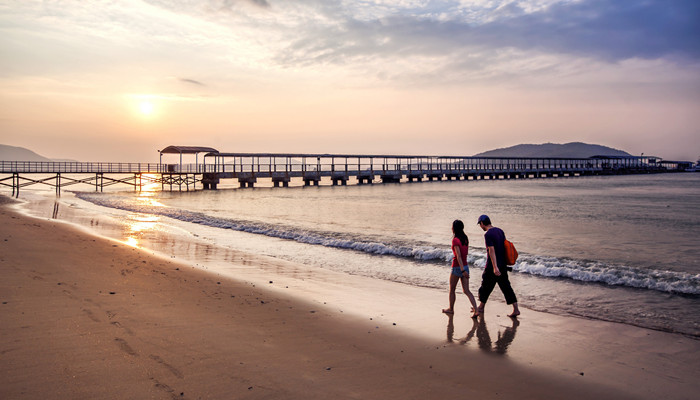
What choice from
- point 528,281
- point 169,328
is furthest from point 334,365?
point 528,281

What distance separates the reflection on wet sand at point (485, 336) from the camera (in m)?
5.53

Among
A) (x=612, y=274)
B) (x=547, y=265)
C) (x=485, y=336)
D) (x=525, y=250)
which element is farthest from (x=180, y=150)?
(x=485, y=336)

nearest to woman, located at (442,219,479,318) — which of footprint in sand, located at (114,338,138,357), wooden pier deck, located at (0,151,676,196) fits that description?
footprint in sand, located at (114,338,138,357)

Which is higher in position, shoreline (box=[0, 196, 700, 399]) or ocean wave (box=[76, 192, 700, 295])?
shoreline (box=[0, 196, 700, 399])

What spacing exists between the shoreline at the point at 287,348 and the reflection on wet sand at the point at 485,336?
0.03 metres

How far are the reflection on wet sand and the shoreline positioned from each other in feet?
0.10

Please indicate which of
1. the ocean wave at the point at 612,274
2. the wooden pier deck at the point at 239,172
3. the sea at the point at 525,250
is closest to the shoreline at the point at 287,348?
the sea at the point at 525,250

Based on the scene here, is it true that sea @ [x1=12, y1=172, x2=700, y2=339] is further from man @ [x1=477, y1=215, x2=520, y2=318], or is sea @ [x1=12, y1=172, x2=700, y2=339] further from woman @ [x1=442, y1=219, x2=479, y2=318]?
woman @ [x1=442, y1=219, x2=479, y2=318]

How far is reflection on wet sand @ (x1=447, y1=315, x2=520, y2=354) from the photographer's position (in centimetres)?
553

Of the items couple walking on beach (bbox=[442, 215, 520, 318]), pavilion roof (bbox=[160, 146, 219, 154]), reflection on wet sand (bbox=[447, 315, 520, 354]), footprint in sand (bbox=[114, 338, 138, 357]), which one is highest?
pavilion roof (bbox=[160, 146, 219, 154])

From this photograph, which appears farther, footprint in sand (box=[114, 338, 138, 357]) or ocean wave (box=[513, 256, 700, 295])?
ocean wave (box=[513, 256, 700, 295])

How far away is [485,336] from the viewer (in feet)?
19.6

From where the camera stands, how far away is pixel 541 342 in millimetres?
5828

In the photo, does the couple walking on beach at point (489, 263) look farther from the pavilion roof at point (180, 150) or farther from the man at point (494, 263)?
the pavilion roof at point (180, 150)
